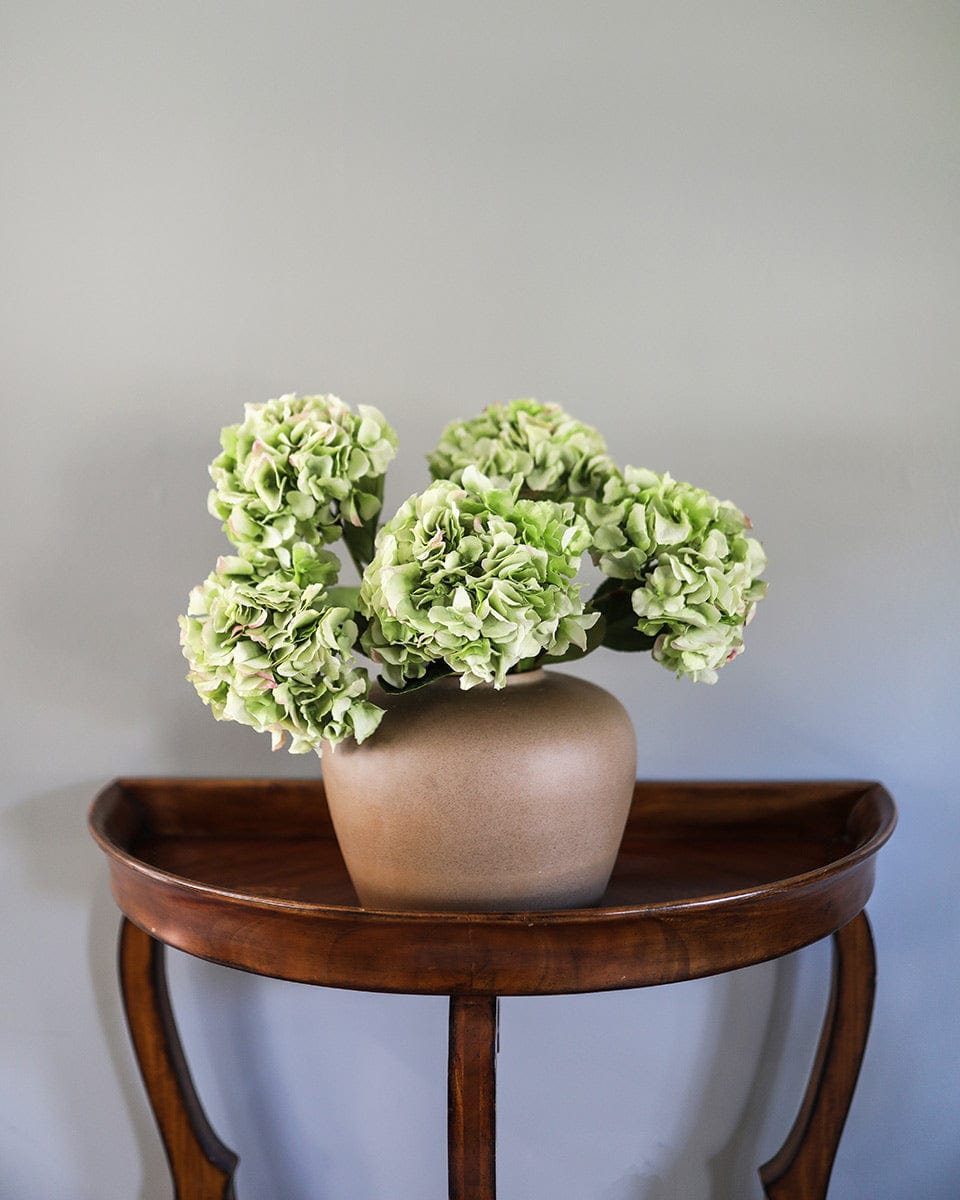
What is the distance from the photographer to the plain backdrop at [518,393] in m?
0.90

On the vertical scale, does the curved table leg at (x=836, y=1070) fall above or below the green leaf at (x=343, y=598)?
below

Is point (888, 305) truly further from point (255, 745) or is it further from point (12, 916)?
point (12, 916)

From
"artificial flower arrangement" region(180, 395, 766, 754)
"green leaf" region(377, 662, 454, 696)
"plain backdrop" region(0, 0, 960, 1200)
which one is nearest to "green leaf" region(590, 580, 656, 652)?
"artificial flower arrangement" region(180, 395, 766, 754)

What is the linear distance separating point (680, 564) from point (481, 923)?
0.26 m

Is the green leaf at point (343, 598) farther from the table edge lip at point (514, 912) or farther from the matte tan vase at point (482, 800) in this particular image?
the table edge lip at point (514, 912)

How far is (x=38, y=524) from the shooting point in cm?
94

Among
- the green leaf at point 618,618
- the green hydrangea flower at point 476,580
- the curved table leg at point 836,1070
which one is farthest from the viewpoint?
the curved table leg at point 836,1070

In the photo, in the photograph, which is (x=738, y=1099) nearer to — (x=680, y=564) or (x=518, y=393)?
(x=680, y=564)

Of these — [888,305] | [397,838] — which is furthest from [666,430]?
[397,838]

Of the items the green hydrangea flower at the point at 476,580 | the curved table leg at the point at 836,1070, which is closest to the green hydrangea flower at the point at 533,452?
the green hydrangea flower at the point at 476,580

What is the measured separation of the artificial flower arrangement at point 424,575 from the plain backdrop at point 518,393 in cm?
24

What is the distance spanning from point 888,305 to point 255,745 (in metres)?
0.74

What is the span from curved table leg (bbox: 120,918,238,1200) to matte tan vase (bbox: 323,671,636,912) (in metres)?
0.36

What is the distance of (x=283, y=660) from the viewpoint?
598mm
